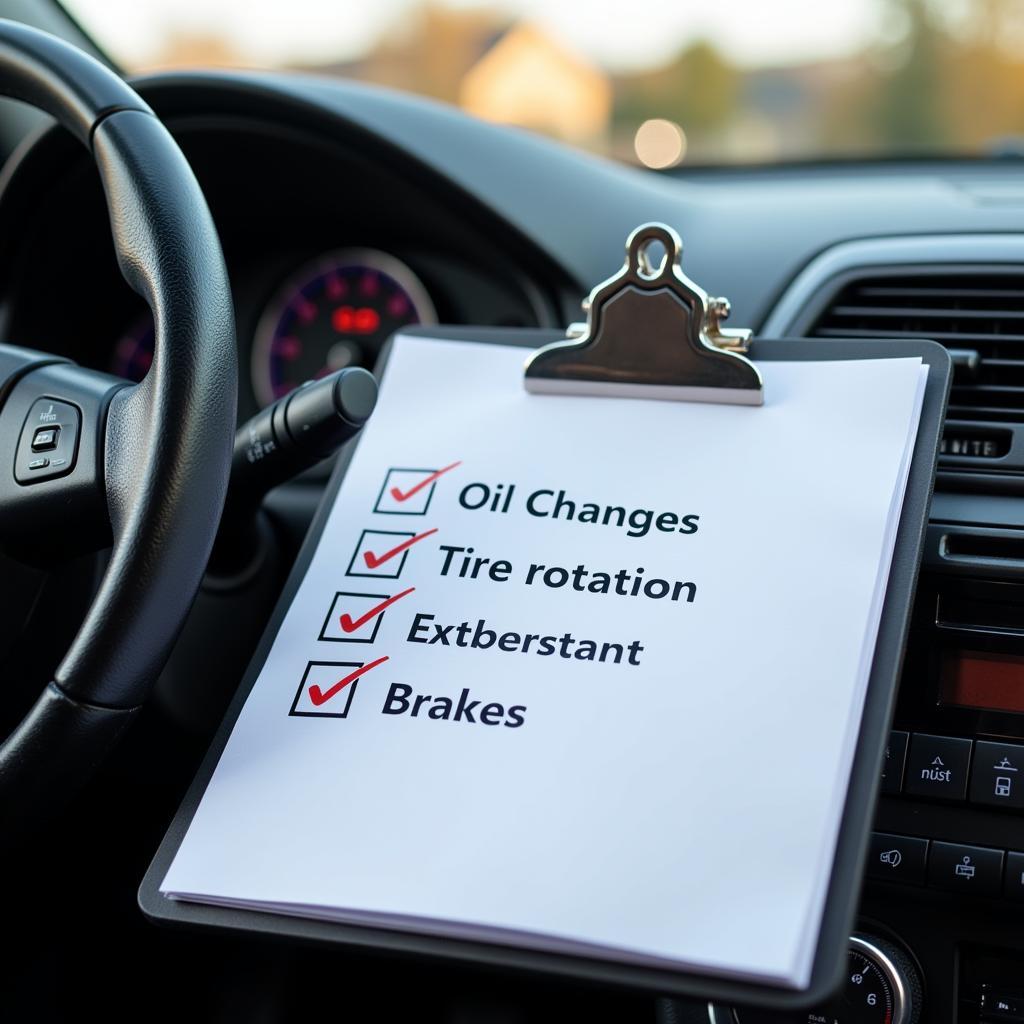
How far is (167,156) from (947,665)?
58cm

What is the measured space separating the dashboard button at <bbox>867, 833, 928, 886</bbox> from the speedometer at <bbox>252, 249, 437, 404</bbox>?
0.69 metres

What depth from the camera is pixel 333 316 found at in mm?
1292

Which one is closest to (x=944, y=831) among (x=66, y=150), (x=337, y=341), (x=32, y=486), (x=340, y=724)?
(x=340, y=724)

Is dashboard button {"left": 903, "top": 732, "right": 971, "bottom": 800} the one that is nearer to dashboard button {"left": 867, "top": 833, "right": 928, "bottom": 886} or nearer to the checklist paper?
dashboard button {"left": 867, "top": 833, "right": 928, "bottom": 886}

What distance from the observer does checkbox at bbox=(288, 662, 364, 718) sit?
2.24 ft

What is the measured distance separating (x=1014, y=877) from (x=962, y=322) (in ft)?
1.32

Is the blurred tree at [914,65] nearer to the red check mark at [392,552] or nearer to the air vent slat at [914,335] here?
the air vent slat at [914,335]

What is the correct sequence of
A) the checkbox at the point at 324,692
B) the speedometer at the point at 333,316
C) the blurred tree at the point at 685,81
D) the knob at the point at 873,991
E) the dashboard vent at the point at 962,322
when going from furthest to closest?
1. the blurred tree at the point at 685,81
2. the speedometer at the point at 333,316
3. the dashboard vent at the point at 962,322
4. the knob at the point at 873,991
5. the checkbox at the point at 324,692

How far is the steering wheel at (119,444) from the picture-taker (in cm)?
60

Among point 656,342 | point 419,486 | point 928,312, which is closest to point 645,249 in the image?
point 656,342

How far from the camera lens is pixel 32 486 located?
0.71 m

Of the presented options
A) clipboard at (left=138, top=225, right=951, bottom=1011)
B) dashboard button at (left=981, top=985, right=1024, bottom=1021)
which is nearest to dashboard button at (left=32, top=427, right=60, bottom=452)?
clipboard at (left=138, top=225, right=951, bottom=1011)

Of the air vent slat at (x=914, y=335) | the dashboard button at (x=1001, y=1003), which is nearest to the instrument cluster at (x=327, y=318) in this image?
the air vent slat at (x=914, y=335)

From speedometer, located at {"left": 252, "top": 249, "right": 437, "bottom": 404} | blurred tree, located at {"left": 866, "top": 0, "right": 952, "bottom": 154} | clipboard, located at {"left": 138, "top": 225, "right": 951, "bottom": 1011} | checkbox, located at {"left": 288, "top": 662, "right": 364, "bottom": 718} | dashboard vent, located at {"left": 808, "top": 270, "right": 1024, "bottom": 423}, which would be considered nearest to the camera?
clipboard, located at {"left": 138, "top": 225, "right": 951, "bottom": 1011}
